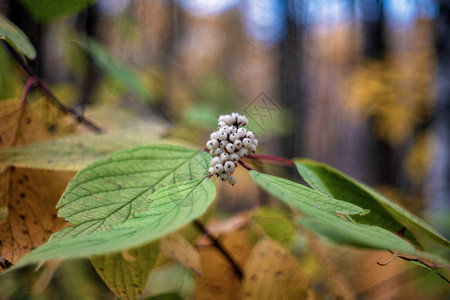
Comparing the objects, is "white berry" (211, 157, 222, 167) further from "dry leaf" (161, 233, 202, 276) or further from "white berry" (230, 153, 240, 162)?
"dry leaf" (161, 233, 202, 276)

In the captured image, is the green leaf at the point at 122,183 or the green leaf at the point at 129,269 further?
the green leaf at the point at 129,269

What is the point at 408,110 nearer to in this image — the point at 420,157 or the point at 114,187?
the point at 420,157

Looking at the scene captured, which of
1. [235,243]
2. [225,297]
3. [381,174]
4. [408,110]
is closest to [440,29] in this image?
[408,110]

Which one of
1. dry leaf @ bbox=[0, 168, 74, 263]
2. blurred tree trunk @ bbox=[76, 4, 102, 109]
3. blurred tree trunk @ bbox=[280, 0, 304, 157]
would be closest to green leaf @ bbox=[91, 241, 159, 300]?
dry leaf @ bbox=[0, 168, 74, 263]

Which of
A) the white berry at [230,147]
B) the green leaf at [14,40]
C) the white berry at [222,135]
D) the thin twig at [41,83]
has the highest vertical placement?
the green leaf at [14,40]

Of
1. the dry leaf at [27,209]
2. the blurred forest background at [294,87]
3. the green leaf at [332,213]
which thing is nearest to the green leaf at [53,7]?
the blurred forest background at [294,87]

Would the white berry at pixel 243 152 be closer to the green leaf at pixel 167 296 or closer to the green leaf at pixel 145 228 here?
the green leaf at pixel 145 228
